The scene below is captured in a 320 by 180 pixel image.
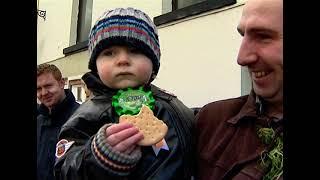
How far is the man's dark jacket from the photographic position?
3197 millimetres

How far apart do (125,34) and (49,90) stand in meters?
2.29

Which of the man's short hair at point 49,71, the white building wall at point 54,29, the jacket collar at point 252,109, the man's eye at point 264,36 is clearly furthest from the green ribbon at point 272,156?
the white building wall at point 54,29

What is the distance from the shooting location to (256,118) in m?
1.50

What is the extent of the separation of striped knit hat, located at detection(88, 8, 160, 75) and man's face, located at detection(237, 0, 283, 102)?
520 mm

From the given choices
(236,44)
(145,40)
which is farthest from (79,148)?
(236,44)

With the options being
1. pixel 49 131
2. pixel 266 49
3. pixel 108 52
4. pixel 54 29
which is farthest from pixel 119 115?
pixel 54 29

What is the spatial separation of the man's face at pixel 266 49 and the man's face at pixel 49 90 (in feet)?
8.48

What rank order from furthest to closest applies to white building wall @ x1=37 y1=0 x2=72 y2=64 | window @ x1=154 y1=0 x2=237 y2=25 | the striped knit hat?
white building wall @ x1=37 y1=0 x2=72 y2=64 → window @ x1=154 y1=0 x2=237 y2=25 → the striped knit hat

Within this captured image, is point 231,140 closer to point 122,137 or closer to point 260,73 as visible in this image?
point 260,73

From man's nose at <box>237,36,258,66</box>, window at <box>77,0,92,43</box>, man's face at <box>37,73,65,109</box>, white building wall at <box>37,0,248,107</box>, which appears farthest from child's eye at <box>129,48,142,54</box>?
window at <box>77,0,92,43</box>

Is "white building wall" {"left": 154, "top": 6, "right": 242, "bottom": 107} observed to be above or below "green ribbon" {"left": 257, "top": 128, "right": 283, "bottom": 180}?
above

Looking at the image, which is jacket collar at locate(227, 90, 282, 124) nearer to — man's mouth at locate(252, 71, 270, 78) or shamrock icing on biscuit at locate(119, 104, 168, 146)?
man's mouth at locate(252, 71, 270, 78)

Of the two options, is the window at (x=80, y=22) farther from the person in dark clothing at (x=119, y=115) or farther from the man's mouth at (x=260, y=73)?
the man's mouth at (x=260, y=73)
